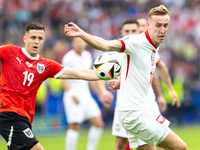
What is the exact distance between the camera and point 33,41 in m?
5.37

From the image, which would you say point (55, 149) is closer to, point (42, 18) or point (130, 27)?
point (130, 27)

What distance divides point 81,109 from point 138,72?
394cm

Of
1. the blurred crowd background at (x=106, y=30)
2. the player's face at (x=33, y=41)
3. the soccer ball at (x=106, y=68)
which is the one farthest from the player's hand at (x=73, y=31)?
the blurred crowd background at (x=106, y=30)

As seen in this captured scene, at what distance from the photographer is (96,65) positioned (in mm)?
4727

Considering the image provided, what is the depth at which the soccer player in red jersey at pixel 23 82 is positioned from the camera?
16.1ft

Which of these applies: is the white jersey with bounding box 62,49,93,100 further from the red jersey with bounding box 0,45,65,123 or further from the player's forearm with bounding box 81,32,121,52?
the player's forearm with bounding box 81,32,121,52

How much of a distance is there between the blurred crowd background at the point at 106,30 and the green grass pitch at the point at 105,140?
1.17m

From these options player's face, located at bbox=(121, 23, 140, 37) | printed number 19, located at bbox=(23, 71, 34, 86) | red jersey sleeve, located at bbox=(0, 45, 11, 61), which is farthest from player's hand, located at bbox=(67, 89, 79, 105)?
red jersey sleeve, located at bbox=(0, 45, 11, 61)

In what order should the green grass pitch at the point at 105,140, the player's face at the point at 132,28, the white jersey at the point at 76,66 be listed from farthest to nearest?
the green grass pitch at the point at 105,140 < the white jersey at the point at 76,66 < the player's face at the point at 132,28

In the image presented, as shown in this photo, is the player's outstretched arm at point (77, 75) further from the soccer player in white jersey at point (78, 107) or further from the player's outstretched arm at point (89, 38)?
the soccer player in white jersey at point (78, 107)

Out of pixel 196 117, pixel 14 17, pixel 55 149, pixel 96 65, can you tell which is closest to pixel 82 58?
pixel 55 149

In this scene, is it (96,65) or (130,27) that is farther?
(130,27)

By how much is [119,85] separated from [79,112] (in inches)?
126

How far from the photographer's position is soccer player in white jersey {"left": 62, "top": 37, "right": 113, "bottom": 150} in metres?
8.12
